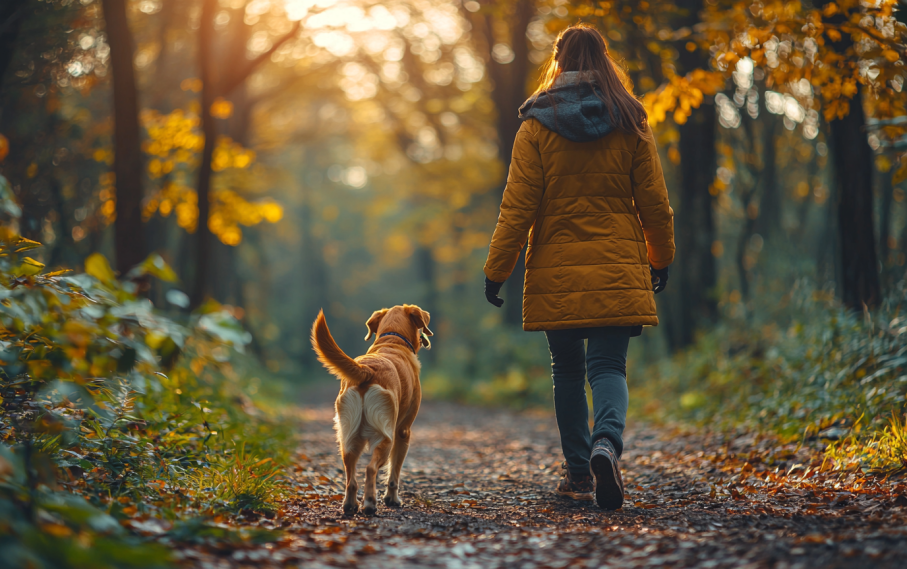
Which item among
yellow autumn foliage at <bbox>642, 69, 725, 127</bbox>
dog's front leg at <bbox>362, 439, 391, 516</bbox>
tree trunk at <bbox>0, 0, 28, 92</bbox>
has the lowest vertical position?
dog's front leg at <bbox>362, 439, 391, 516</bbox>

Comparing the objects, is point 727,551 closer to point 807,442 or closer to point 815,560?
point 815,560

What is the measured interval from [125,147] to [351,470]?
496 cm

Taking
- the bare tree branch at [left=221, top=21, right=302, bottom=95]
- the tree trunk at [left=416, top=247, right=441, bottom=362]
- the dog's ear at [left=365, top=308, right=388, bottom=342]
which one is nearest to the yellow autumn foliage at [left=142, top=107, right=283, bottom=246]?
the bare tree branch at [left=221, top=21, right=302, bottom=95]

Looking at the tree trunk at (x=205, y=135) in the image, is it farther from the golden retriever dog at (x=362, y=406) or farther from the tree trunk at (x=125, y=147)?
the golden retriever dog at (x=362, y=406)

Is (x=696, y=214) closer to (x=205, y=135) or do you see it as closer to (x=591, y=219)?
(x=591, y=219)

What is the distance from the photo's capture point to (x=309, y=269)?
39094 millimetres

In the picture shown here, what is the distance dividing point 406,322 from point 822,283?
498 cm

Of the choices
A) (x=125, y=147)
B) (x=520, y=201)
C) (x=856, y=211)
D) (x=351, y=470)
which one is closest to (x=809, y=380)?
(x=856, y=211)

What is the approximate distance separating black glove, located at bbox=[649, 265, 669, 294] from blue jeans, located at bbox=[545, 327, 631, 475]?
0.48 metres

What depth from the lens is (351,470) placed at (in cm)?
349

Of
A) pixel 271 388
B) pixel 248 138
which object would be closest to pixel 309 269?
pixel 248 138

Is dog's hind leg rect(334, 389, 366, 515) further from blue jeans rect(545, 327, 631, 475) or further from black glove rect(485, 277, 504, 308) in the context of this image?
blue jeans rect(545, 327, 631, 475)

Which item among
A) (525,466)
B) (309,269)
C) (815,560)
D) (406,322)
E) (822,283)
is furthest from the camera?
(309,269)

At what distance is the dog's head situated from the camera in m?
4.29
